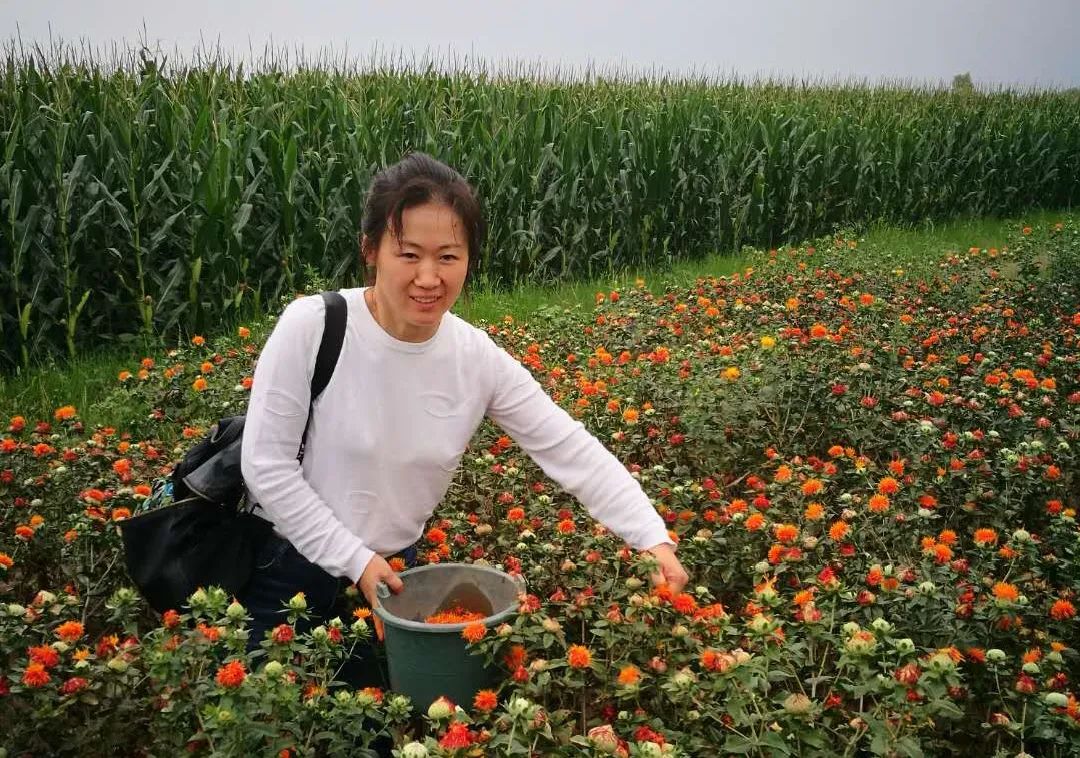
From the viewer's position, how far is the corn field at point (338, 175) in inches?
222

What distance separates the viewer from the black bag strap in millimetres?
2279

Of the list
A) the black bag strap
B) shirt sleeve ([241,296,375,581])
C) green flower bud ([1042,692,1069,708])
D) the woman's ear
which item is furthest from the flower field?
the woman's ear

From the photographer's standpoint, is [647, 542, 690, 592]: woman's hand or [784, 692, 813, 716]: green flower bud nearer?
[784, 692, 813, 716]: green flower bud

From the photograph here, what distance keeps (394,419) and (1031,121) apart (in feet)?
54.2

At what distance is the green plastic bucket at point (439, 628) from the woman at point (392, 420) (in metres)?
0.12

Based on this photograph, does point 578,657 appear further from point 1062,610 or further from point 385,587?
point 1062,610

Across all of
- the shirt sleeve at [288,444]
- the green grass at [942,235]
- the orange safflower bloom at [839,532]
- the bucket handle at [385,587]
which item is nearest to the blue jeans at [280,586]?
the shirt sleeve at [288,444]

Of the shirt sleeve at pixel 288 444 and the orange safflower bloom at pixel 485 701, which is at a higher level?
the shirt sleeve at pixel 288 444

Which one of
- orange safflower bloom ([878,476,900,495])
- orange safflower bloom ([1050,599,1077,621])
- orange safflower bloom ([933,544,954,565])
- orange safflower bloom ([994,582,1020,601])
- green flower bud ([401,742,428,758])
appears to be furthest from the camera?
orange safflower bloom ([878,476,900,495])

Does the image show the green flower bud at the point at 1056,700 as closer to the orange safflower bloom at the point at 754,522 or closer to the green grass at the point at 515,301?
the orange safflower bloom at the point at 754,522

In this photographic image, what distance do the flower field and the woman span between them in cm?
19

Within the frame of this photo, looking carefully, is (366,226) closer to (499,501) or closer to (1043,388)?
(499,501)

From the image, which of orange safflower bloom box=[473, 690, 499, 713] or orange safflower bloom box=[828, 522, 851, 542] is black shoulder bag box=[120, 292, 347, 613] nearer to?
orange safflower bloom box=[473, 690, 499, 713]

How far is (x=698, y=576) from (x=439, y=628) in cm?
111
